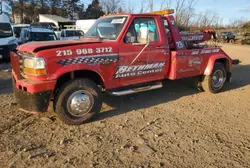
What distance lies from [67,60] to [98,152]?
1.67 metres

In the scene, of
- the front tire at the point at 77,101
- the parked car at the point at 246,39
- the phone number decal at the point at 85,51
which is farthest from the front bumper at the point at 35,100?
the parked car at the point at 246,39

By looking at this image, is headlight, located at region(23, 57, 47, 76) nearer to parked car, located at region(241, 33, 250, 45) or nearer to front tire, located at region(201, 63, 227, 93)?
front tire, located at region(201, 63, 227, 93)

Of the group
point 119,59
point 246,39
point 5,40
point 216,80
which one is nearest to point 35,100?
point 119,59

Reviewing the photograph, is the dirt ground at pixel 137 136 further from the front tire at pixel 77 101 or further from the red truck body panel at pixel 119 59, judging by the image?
the red truck body panel at pixel 119 59

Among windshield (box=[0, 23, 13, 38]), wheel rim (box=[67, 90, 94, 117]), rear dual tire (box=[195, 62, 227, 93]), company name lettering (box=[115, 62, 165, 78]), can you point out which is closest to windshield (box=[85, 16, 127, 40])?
company name lettering (box=[115, 62, 165, 78])

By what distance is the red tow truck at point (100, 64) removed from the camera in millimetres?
4426

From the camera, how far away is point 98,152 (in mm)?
3881

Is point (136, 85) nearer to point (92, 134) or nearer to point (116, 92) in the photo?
point (116, 92)

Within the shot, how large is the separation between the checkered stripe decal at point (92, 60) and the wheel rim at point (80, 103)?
58 cm

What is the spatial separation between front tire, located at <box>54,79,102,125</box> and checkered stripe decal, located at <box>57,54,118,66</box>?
0.39 m

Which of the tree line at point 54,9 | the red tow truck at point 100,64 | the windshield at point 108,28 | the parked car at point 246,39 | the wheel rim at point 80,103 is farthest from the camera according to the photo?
the tree line at point 54,9

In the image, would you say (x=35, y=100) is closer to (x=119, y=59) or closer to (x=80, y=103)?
(x=80, y=103)

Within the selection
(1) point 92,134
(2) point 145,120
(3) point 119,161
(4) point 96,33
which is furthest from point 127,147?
(4) point 96,33

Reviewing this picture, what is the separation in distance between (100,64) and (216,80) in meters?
3.97
